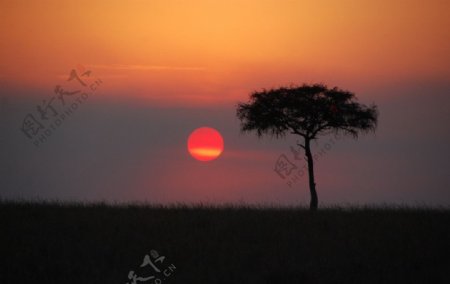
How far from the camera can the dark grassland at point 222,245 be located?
1792 centimetres

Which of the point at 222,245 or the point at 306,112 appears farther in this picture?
the point at 306,112

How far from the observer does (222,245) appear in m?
20.5

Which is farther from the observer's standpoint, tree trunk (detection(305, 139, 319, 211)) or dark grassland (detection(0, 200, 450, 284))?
tree trunk (detection(305, 139, 319, 211))

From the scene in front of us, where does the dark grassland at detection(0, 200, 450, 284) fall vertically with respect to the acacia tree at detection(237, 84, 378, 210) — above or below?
below

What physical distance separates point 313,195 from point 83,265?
20111mm

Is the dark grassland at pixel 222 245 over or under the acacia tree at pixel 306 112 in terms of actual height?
under

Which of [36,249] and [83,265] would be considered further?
[36,249]

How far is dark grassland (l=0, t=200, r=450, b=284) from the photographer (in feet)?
58.8

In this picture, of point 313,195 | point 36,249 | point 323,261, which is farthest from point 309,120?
point 36,249

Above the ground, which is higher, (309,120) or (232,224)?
(309,120)

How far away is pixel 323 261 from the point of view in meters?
19.2

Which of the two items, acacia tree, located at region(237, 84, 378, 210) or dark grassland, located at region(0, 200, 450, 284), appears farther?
acacia tree, located at region(237, 84, 378, 210)

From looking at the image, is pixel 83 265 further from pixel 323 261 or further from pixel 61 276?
pixel 323 261

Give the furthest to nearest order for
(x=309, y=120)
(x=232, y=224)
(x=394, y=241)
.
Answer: (x=309, y=120) → (x=232, y=224) → (x=394, y=241)
